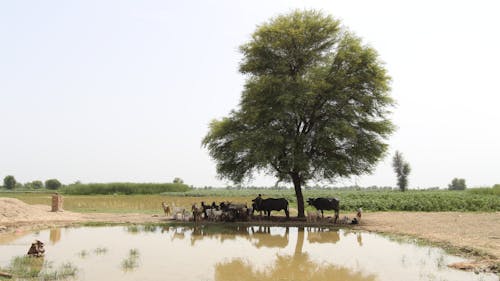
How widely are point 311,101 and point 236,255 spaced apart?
1393 cm

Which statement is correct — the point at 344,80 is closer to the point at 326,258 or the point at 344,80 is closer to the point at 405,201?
the point at 326,258

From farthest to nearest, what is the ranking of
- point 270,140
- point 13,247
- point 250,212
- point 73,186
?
point 73,186 → point 250,212 → point 270,140 → point 13,247

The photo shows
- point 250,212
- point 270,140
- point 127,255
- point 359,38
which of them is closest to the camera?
point 127,255

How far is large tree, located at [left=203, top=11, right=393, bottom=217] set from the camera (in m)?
25.2

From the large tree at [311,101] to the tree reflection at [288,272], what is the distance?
12447 mm

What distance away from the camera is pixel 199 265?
12055 mm

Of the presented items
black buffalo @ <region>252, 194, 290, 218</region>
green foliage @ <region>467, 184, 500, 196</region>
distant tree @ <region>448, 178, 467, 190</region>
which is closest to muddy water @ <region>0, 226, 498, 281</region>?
black buffalo @ <region>252, 194, 290, 218</region>

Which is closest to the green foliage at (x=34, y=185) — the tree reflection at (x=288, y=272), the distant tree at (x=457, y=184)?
the tree reflection at (x=288, y=272)

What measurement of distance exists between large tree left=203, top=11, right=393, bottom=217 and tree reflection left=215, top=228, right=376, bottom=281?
40.8ft

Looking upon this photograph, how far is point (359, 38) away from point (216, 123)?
1150 cm

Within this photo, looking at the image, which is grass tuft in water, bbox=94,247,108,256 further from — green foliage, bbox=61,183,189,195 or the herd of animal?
green foliage, bbox=61,183,189,195

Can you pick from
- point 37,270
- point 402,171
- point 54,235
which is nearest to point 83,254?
point 37,270

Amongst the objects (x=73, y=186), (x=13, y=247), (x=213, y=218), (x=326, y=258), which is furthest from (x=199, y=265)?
(x=73, y=186)

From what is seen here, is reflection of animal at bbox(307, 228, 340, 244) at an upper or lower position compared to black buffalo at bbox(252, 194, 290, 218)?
lower
